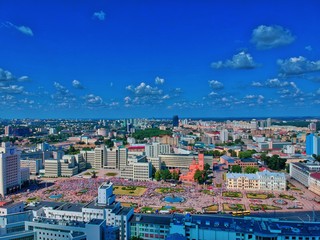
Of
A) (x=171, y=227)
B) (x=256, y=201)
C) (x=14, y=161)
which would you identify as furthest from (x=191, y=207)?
(x=14, y=161)

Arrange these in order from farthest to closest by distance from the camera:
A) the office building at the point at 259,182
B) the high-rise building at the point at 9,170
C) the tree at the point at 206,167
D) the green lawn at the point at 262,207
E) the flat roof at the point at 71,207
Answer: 1. the tree at the point at 206,167
2. the office building at the point at 259,182
3. the high-rise building at the point at 9,170
4. the green lawn at the point at 262,207
5. the flat roof at the point at 71,207

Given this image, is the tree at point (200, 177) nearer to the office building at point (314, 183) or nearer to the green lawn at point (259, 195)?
the green lawn at point (259, 195)

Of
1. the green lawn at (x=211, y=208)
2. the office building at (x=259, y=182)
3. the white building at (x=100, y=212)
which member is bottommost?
the green lawn at (x=211, y=208)

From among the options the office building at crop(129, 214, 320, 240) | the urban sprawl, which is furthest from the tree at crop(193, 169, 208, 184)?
the office building at crop(129, 214, 320, 240)

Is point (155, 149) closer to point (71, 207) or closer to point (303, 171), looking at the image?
point (303, 171)

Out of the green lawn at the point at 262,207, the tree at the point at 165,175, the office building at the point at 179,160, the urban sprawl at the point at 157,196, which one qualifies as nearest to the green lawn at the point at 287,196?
the urban sprawl at the point at 157,196

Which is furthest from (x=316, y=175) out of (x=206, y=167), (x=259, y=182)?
(x=206, y=167)

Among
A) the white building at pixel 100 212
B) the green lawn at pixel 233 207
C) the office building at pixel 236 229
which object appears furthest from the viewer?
the green lawn at pixel 233 207

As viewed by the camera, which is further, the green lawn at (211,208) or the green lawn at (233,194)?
the green lawn at (233,194)
